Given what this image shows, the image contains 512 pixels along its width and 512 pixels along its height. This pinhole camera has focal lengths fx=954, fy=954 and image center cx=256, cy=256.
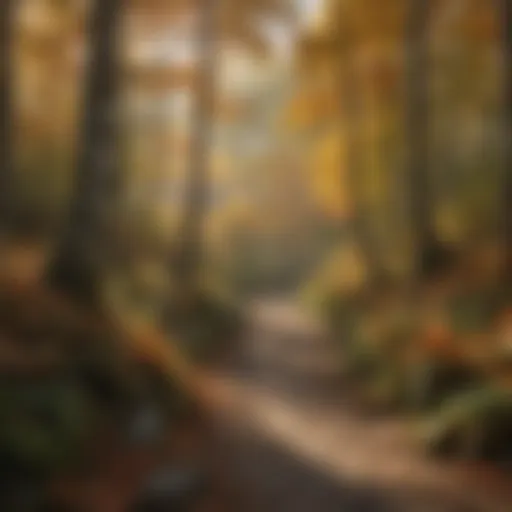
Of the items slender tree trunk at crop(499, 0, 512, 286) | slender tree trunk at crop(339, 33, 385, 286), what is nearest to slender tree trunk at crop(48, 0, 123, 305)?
slender tree trunk at crop(339, 33, 385, 286)

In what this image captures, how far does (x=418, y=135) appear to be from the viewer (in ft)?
7.27

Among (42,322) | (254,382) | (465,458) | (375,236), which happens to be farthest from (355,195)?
(42,322)

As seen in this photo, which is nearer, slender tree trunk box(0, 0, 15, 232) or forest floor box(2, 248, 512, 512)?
forest floor box(2, 248, 512, 512)

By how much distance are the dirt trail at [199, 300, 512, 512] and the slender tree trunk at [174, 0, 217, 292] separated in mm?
192

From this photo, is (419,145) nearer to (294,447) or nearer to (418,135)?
(418,135)

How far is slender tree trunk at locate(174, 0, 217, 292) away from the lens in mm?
2232

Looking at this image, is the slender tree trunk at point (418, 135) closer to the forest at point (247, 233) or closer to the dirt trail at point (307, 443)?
the forest at point (247, 233)

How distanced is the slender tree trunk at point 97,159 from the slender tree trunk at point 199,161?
0.18m

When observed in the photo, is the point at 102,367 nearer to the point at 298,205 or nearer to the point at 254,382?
the point at 254,382

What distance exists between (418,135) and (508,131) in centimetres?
20

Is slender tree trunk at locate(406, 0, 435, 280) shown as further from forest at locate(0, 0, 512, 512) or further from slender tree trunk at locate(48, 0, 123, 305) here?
slender tree trunk at locate(48, 0, 123, 305)

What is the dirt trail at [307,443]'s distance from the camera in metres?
2.08

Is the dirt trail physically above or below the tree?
below

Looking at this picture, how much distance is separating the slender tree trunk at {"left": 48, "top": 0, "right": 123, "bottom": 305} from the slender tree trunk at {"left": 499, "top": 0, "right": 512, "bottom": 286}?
0.89m
